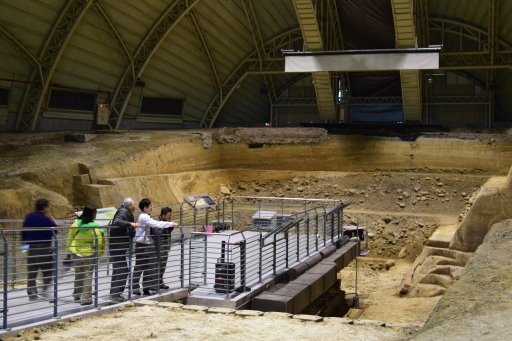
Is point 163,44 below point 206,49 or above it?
below

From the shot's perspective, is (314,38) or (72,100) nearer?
(314,38)

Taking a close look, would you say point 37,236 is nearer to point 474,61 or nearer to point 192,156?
point 192,156

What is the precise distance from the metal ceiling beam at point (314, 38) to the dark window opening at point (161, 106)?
961 centimetres

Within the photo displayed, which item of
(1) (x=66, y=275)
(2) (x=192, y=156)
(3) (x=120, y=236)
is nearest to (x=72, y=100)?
(2) (x=192, y=156)

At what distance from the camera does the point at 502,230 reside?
14.7 metres

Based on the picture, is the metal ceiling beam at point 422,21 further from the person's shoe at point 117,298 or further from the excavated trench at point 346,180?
the person's shoe at point 117,298

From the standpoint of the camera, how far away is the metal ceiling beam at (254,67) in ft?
129

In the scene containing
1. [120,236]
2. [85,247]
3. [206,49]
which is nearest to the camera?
[85,247]

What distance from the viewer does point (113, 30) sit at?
31.7 meters

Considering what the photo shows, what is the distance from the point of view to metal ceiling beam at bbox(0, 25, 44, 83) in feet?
88.8

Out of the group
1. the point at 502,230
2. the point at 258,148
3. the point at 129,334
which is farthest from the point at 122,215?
the point at 258,148

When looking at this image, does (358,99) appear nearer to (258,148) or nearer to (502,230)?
(258,148)

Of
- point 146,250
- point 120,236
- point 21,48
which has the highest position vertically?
point 21,48

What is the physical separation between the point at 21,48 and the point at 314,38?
44.9 ft
